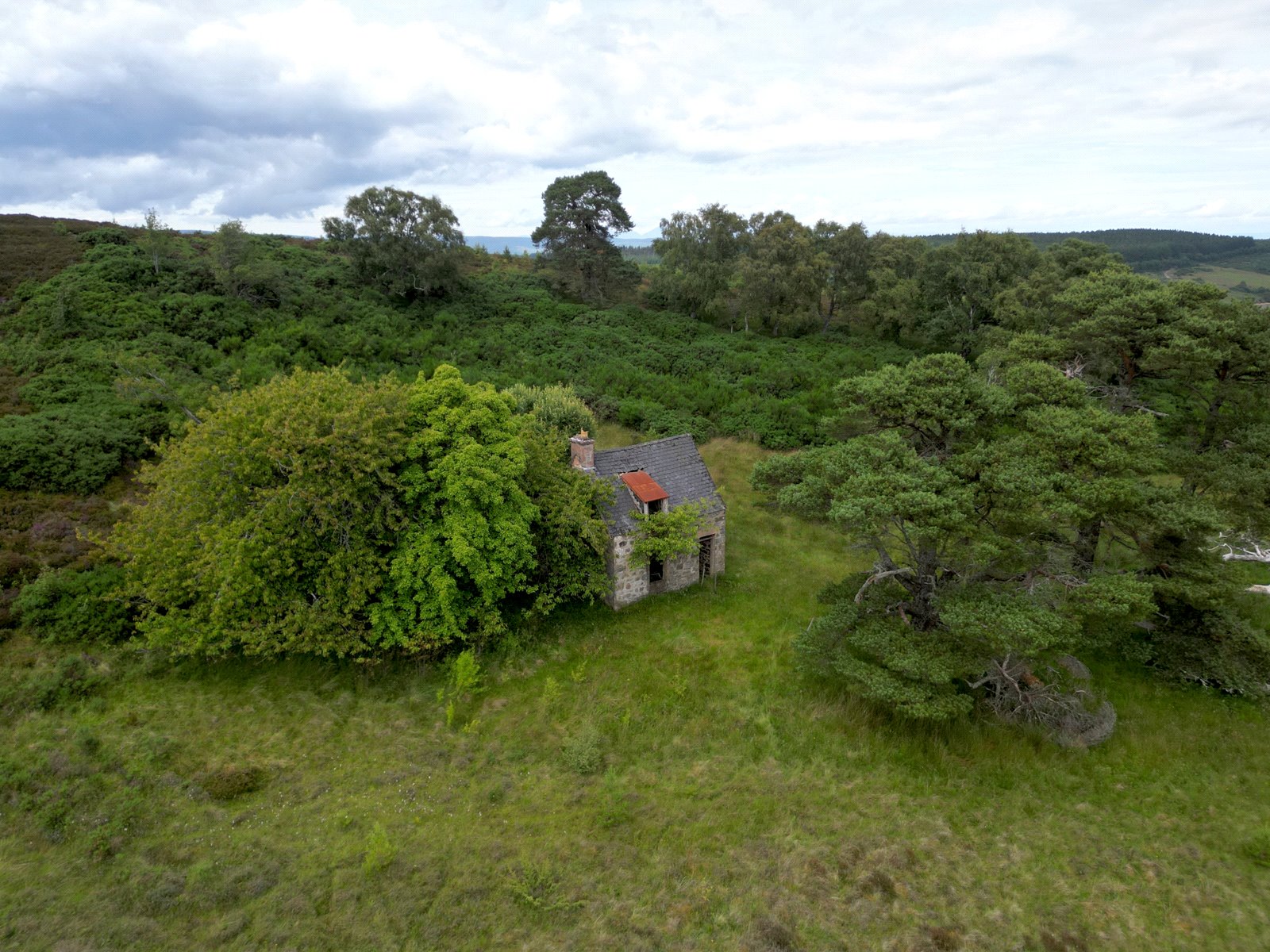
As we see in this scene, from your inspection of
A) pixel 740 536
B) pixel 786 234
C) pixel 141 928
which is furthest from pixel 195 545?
pixel 786 234

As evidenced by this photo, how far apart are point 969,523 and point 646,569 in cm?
1061

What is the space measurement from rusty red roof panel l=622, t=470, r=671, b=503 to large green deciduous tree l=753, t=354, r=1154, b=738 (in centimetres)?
392

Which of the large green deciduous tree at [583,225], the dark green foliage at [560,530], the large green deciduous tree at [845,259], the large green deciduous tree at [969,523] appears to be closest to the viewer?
the large green deciduous tree at [969,523]

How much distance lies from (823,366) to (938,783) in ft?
117

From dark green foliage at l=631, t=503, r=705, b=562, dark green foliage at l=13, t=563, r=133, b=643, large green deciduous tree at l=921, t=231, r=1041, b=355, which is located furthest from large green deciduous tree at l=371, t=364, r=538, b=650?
large green deciduous tree at l=921, t=231, r=1041, b=355

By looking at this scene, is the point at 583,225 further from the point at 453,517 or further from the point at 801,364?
the point at 453,517

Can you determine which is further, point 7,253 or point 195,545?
point 7,253

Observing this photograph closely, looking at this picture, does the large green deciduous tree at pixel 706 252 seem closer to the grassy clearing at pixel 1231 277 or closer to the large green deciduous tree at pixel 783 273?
the large green deciduous tree at pixel 783 273

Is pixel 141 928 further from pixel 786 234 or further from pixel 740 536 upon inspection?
pixel 786 234

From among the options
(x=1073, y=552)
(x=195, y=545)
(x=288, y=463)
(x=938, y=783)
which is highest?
(x=288, y=463)

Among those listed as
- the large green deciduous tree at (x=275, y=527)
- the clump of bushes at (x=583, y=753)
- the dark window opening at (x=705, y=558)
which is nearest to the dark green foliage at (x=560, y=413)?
the dark window opening at (x=705, y=558)

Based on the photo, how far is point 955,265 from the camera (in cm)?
4762

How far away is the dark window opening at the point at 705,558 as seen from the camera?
23047mm

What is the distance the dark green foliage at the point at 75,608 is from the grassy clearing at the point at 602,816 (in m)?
0.75
